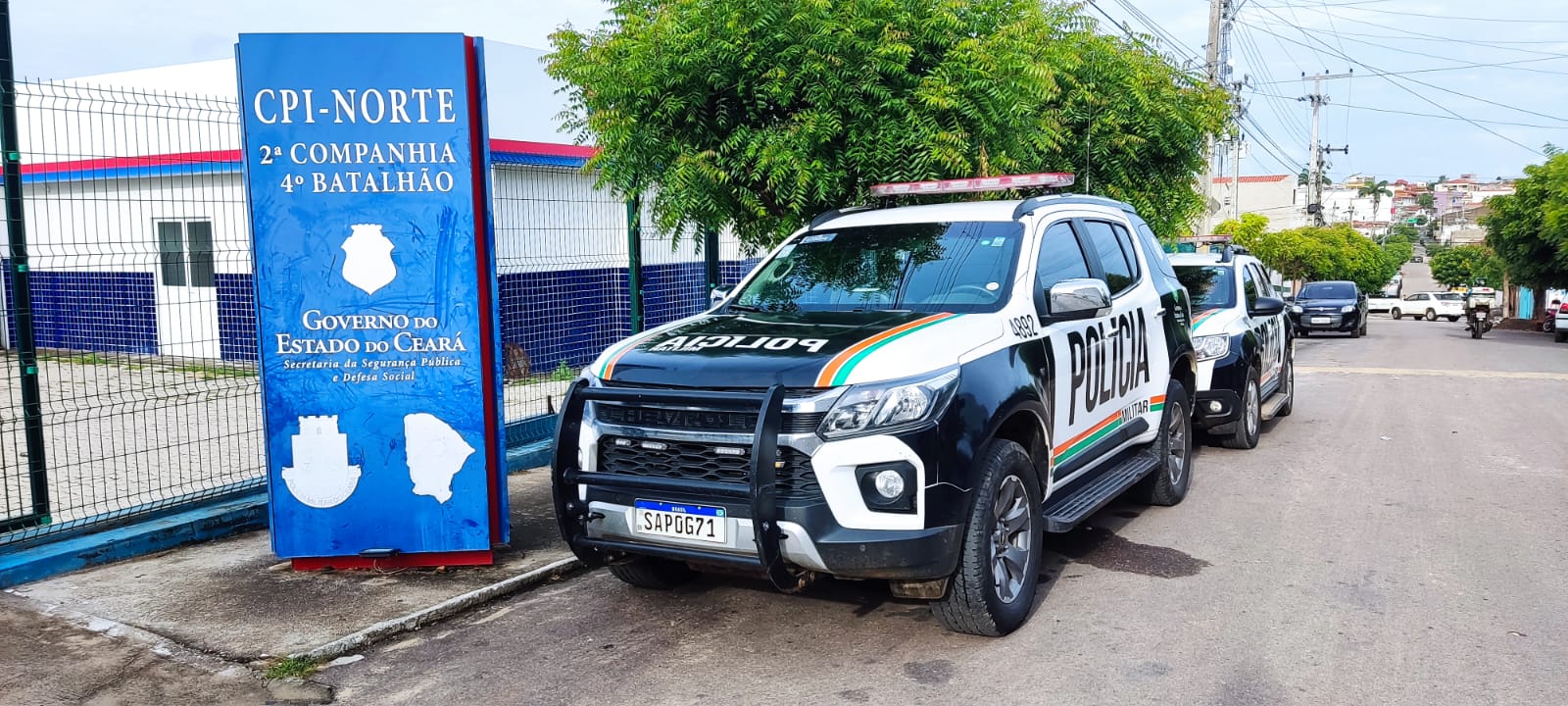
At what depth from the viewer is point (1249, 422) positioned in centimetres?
977

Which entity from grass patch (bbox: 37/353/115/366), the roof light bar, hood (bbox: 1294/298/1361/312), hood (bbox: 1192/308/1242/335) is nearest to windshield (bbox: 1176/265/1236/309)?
hood (bbox: 1192/308/1242/335)

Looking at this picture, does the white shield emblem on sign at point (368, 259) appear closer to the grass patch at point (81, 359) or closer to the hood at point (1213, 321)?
the grass patch at point (81, 359)

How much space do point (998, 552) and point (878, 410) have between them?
971 millimetres

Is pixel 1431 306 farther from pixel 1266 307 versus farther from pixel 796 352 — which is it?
pixel 796 352

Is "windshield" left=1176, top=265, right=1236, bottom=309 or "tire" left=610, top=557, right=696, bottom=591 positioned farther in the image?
"windshield" left=1176, top=265, right=1236, bottom=309

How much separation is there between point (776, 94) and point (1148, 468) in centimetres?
329

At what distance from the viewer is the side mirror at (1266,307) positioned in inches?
398

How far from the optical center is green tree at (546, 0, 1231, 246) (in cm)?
743

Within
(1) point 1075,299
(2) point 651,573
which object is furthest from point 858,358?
(2) point 651,573

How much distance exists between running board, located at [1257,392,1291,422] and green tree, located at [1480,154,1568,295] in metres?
22.8

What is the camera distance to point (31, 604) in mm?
5328

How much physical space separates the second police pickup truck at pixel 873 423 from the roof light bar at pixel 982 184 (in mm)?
305

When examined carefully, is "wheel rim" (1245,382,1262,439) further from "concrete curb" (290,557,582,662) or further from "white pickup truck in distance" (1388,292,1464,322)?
"white pickup truck in distance" (1388,292,1464,322)

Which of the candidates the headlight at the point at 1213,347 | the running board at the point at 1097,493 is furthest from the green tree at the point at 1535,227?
the running board at the point at 1097,493
